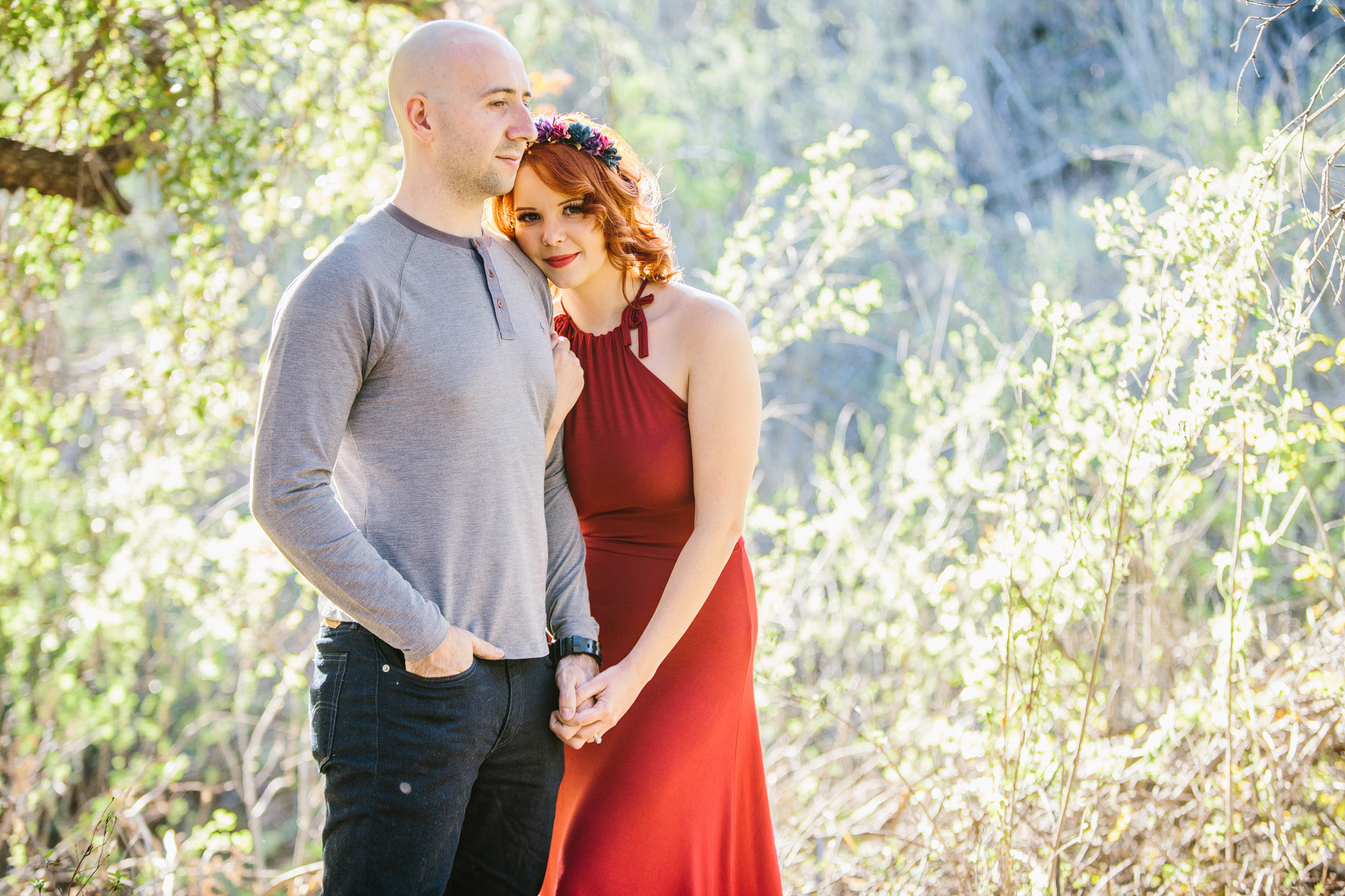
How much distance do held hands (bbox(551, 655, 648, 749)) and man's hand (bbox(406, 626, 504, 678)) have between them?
234mm

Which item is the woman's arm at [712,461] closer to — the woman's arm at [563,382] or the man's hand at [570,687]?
the man's hand at [570,687]

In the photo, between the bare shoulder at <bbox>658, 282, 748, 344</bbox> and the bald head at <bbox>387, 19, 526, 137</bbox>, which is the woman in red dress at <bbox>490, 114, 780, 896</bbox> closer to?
the bare shoulder at <bbox>658, 282, 748, 344</bbox>

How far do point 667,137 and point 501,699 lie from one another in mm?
5893

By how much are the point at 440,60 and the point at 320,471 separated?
2.35 ft

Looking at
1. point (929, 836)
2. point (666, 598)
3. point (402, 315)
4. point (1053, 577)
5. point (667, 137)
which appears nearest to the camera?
point (402, 315)

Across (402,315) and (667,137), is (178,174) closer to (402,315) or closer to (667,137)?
(402,315)

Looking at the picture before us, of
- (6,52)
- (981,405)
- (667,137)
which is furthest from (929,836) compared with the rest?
(667,137)

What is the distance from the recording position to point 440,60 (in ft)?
5.26

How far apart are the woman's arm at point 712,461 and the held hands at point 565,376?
218mm

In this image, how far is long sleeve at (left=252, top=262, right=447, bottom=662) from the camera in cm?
137

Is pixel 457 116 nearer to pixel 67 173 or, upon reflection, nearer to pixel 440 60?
pixel 440 60

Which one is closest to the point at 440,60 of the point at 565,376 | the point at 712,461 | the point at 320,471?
the point at 565,376

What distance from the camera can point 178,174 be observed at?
8.63 ft

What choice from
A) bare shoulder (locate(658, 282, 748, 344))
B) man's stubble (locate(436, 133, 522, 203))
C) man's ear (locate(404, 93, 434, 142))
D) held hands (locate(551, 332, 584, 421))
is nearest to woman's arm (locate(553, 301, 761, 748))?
bare shoulder (locate(658, 282, 748, 344))
